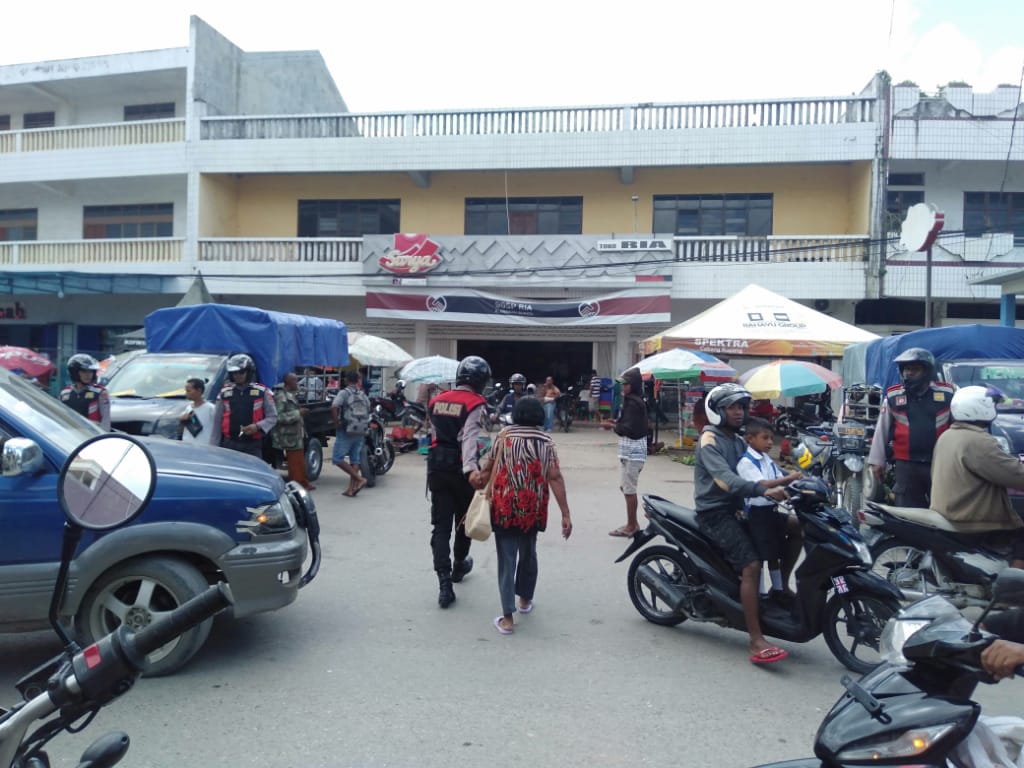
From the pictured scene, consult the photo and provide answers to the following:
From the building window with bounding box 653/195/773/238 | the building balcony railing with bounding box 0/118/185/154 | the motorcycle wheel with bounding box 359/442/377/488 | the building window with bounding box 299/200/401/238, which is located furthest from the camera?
the building window with bounding box 299/200/401/238

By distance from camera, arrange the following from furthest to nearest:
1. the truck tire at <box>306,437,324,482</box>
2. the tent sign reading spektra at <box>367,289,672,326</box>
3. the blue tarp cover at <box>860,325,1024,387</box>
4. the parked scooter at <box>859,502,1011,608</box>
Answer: the tent sign reading spektra at <box>367,289,672,326</box>
the truck tire at <box>306,437,324,482</box>
the blue tarp cover at <box>860,325,1024,387</box>
the parked scooter at <box>859,502,1011,608</box>

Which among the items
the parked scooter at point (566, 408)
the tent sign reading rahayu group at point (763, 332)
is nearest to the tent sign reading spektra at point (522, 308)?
the parked scooter at point (566, 408)

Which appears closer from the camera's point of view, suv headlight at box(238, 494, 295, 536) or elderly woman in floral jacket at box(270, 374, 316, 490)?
suv headlight at box(238, 494, 295, 536)

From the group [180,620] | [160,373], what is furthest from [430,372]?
[180,620]

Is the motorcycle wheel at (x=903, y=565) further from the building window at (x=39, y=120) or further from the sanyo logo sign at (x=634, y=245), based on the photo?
the building window at (x=39, y=120)

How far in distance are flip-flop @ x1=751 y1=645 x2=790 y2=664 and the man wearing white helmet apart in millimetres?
1771

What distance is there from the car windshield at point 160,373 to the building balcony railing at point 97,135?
14.1 metres

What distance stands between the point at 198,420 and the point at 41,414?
4195 millimetres

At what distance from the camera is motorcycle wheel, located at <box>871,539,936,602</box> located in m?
5.57

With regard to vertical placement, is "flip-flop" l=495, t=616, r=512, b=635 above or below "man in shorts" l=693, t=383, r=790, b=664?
below

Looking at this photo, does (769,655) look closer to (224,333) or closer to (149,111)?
(224,333)

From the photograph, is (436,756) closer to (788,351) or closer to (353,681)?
(353,681)

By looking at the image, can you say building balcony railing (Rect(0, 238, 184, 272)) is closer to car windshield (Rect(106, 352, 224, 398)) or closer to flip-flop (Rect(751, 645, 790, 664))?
car windshield (Rect(106, 352, 224, 398))

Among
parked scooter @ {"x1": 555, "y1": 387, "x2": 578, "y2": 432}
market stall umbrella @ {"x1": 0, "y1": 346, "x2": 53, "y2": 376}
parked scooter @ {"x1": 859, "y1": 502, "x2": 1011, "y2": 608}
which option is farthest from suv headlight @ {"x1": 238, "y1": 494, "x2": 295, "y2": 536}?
parked scooter @ {"x1": 555, "y1": 387, "x2": 578, "y2": 432}
